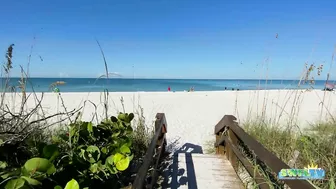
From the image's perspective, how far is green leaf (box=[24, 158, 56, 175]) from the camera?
0.74m

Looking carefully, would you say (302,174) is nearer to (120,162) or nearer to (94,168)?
(120,162)

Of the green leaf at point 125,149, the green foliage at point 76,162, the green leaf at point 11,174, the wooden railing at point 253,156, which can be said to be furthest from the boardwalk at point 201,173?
the green leaf at point 11,174

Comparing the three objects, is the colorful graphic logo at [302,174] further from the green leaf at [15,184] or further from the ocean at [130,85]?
the ocean at [130,85]

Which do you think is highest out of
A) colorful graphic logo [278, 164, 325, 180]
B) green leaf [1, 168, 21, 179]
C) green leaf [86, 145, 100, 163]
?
green leaf [1, 168, 21, 179]

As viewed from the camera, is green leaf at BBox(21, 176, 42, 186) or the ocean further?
the ocean

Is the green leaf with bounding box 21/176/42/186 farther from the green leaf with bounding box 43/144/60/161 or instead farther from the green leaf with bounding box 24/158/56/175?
the green leaf with bounding box 43/144/60/161

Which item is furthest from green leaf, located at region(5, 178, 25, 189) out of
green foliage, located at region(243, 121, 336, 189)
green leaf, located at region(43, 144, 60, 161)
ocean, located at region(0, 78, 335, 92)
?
green foliage, located at region(243, 121, 336, 189)

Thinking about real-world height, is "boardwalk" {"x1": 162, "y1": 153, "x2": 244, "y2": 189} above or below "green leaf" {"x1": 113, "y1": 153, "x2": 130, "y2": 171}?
below

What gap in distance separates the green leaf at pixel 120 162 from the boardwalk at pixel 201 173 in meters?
1.41

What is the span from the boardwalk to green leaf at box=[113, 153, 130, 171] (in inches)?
55.5

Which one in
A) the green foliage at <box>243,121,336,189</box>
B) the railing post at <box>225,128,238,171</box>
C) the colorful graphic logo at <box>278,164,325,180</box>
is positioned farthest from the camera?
the railing post at <box>225,128,238,171</box>

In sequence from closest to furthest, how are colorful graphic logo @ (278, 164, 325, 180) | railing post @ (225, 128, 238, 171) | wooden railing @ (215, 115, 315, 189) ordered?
1. colorful graphic logo @ (278, 164, 325, 180)
2. wooden railing @ (215, 115, 315, 189)
3. railing post @ (225, 128, 238, 171)

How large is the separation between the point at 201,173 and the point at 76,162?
1977 mm

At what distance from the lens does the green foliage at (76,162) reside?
2.44 feet
